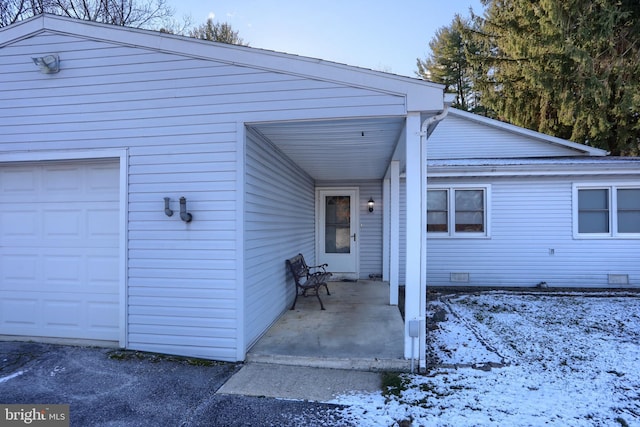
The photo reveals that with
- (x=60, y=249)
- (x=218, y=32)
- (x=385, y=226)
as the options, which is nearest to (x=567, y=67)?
(x=385, y=226)

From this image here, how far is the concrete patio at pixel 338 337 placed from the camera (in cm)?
361

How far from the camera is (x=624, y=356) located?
383 cm

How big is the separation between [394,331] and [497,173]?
479 cm

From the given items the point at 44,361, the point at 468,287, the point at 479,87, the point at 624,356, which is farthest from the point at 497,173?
the point at 44,361

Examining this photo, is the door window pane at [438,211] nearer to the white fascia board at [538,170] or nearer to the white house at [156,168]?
the white fascia board at [538,170]

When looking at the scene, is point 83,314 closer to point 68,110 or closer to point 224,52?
point 68,110

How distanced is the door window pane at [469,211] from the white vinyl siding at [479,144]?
176 centimetres

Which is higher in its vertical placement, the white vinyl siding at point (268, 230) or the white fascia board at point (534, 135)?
the white fascia board at point (534, 135)

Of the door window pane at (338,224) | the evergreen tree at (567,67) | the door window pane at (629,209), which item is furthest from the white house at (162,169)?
the evergreen tree at (567,67)

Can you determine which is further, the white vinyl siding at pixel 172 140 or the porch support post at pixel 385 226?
the porch support post at pixel 385 226

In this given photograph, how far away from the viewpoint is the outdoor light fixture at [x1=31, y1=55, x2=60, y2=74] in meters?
3.91

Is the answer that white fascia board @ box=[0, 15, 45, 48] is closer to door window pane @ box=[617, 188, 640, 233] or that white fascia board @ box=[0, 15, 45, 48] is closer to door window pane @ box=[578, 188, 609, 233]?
door window pane @ box=[578, 188, 609, 233]

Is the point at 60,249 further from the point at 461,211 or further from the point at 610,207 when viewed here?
the point at 610,207

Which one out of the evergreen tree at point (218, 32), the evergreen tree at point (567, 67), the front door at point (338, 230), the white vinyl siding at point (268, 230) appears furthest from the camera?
the evergreen tree at point (218, 32)
